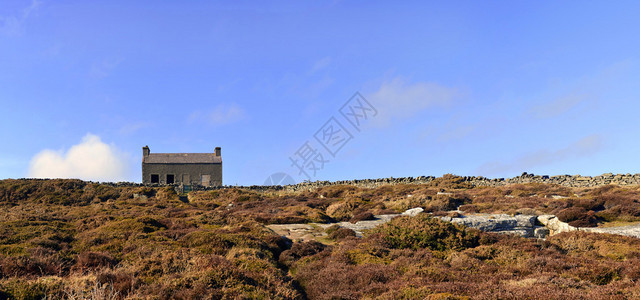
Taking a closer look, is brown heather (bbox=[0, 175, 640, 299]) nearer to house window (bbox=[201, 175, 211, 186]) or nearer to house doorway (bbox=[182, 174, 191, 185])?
house window (bbox=[201, 175, 211, 186])

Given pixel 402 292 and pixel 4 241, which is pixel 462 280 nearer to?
pixel 402 292

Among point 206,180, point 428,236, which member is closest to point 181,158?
point 206,180

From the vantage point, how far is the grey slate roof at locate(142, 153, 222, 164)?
6353 centimetres

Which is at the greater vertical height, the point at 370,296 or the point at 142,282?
the point at 142,282

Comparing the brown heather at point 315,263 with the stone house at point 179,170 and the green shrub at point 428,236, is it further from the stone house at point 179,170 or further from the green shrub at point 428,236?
the stone house at point 179,170

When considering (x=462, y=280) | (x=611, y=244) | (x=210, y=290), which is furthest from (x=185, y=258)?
(x=611, y=244)

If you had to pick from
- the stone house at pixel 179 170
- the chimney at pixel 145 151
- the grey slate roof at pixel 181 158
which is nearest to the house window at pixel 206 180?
the stone house at pixel 179 170

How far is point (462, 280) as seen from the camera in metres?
10.2

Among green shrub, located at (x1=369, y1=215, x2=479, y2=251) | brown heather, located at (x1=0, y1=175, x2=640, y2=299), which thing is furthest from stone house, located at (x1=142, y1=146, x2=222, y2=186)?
green shrub, located at (x1=369, y1=215, x2=479, y2=251)

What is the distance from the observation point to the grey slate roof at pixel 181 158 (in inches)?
2501

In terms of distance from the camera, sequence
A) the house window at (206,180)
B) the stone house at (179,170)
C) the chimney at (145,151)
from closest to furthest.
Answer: the stone house at (179,170), the house window at (206,180), the chimney at (145,151)

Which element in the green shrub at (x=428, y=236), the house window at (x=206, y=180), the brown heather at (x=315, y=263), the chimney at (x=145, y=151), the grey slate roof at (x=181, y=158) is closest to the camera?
the brown heather at (x=315, y=263)

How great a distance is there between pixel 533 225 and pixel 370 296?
1348 cm

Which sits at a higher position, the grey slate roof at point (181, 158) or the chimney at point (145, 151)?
the chimney at point (145, 151)
